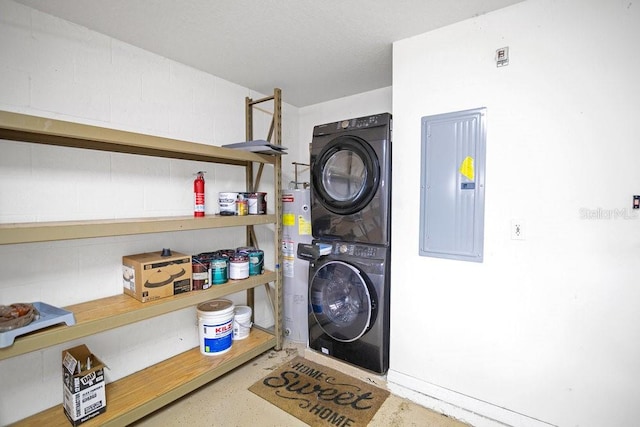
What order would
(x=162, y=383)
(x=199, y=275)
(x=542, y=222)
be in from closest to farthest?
(x=542, y=222) < (x=162, y=383) < (x=199, y=275)

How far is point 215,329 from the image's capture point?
2.06 meters

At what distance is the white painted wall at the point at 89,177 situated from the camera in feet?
4.80

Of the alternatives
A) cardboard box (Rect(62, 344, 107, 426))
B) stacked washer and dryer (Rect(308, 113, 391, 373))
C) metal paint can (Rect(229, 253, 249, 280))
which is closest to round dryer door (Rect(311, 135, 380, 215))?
stacked washer and dryer (Rect(308, 113, 391, 373))

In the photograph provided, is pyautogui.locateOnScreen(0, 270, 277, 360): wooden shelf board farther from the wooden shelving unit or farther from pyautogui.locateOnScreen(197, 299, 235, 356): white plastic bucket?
pyautogui.locateOnScreen(197, 299, 235, 356): white plastic bucket

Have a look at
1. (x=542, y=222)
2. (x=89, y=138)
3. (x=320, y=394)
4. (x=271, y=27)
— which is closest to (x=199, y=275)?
(x=89, y=138)

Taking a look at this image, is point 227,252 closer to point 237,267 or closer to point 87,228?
point 237,267

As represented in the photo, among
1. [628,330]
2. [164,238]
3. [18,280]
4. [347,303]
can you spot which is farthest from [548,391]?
[18,280]

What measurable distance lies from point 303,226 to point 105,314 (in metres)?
1.46

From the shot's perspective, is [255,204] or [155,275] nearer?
[155,275]

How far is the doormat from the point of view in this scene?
1685 millimetres

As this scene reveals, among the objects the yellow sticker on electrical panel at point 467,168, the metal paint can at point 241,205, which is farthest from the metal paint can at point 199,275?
the yellow sticker on electrical panel at point 467,168

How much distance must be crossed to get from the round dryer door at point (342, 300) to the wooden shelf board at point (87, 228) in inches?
33.0

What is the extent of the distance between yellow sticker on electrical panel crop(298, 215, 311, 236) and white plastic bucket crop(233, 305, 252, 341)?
31.9 inches

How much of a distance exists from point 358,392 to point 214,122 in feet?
7.85
